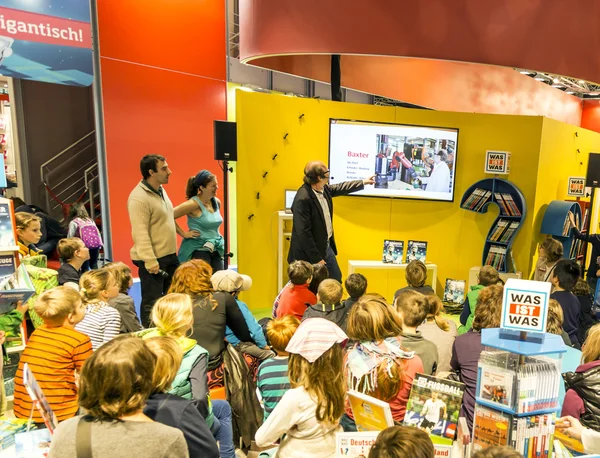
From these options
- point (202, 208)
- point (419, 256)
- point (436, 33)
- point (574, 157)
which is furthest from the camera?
point (574, 157)

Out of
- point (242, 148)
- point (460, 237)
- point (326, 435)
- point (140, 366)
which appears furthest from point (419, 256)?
point (140, 366)

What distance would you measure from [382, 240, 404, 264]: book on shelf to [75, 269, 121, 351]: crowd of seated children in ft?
12.1

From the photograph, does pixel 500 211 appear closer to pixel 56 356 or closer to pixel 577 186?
pixel 577 186

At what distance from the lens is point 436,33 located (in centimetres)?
414

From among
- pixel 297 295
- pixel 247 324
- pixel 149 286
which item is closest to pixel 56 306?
pixel 247 324

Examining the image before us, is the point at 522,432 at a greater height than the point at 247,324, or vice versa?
the point at 522,432

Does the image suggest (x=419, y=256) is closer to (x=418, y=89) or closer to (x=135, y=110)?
(x=418, y=89)

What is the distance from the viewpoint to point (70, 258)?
4.09 meters

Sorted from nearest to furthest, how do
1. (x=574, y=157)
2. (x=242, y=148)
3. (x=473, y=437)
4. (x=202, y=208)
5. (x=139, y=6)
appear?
A: (x=473, y=437), (x=202, y=208), (x=242, y=148), (x=139, y=6), (x=574, y=157)

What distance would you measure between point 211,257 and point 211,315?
1916 millimetres

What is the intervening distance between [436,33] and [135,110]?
4579 mm

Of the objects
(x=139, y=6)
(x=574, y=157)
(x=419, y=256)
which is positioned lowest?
(x=419, y=256)

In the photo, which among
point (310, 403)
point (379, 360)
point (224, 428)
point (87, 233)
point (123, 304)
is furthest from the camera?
point (87, 233)

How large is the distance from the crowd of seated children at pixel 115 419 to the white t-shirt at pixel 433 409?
93cm
